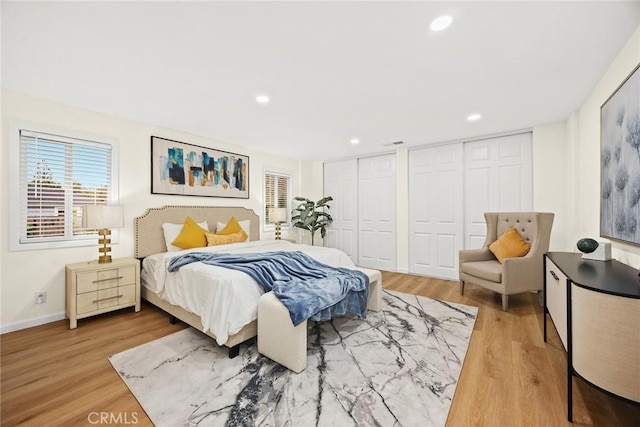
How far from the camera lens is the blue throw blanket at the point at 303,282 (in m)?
1.99

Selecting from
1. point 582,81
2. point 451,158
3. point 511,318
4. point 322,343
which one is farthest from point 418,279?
point 582,81

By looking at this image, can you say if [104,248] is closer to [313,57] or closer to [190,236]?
[190,236]

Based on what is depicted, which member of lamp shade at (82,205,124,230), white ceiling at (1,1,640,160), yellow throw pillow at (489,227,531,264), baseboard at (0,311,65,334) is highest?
white ceiling at (1,1,640,160)

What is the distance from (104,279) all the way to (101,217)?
657 mm

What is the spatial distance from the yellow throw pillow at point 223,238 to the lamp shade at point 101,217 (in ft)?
3.43

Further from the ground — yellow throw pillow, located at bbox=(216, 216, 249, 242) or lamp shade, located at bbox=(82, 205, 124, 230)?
lamp shade, located at bbox=(82, 205, 124, 230)

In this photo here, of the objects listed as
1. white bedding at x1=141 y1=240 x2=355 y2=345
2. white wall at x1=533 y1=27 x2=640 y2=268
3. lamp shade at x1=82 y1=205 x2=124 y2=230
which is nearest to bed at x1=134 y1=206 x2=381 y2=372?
white bedding at x1=141 y1=240 x2=355 y2=345

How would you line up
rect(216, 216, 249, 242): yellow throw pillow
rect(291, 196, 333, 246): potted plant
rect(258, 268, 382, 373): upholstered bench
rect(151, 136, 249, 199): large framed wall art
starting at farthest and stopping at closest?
rect(291, 196, 333, 246): potted plant, rect(216, 216, 249, 242): yellow throw pillow, rect(151, 136, 249, 199): large framed wall art, rect(258, 268, 382, 373): upholstered bench

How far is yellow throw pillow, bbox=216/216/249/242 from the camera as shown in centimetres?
396

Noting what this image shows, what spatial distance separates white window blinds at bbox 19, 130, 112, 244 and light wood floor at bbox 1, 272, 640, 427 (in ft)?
3.30

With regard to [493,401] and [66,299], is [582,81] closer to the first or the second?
[493,401]

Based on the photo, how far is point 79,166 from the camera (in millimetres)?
2916

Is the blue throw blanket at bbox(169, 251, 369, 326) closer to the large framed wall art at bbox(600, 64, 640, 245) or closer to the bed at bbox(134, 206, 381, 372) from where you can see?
the bed at bbox(134, 206, 381, 372)

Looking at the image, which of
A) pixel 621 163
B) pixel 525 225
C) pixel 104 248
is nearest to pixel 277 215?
pixel 104 248
